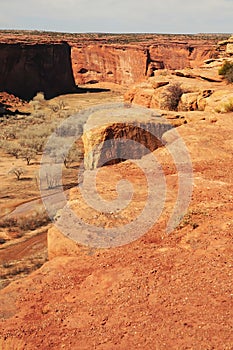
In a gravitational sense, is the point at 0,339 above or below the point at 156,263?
below

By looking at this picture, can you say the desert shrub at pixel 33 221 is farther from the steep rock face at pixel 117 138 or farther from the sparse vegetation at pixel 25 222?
the steep rock face at pixel 117 138

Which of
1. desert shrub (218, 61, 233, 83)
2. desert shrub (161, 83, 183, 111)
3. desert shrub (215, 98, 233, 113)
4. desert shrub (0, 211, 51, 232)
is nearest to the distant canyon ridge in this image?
desert shrub (218, 61, 233, 83)

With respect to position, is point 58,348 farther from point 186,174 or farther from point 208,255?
point 186,174

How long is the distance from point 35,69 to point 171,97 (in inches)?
1411

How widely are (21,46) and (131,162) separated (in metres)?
42.5

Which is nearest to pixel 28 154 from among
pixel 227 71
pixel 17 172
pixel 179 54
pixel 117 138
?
pixel 17 172

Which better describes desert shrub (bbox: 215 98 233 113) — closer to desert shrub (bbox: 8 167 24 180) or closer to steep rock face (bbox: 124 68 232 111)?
steep rock face (bbox: 124 68 232 111)

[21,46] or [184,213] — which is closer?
[184,213]

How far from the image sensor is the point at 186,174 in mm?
9305

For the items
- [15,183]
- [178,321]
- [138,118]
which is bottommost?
[15,183]

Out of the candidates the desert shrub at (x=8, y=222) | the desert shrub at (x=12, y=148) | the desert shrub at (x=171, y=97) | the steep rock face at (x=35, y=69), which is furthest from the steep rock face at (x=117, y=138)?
the steep rock face at (x=35, y=69)

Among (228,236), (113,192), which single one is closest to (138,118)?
(113,192)

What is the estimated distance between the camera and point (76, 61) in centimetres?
6462

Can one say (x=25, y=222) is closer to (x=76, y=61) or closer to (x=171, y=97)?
(x=171, y=97)
